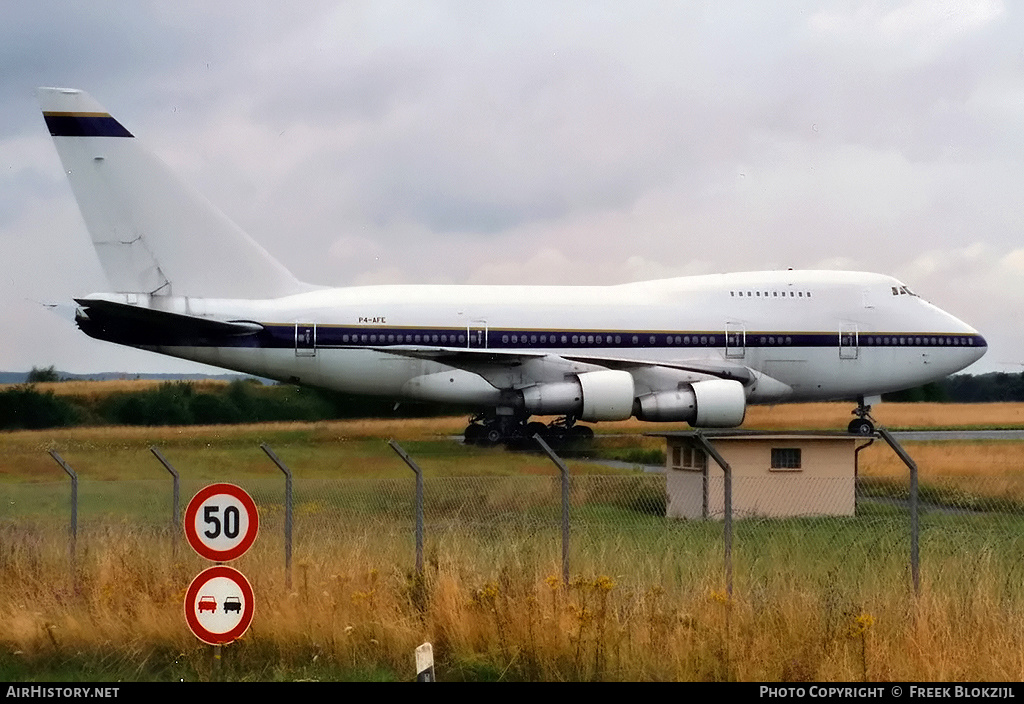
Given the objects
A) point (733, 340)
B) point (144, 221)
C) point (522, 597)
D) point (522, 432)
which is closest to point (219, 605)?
point (522, 597)

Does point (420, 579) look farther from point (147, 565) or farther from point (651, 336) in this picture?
point (651, 336)

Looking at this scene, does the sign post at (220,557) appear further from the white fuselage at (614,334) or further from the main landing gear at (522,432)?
the main landing gear at (522,432)

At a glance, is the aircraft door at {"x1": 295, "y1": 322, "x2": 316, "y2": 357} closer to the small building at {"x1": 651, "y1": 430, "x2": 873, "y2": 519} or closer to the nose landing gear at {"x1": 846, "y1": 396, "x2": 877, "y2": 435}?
the small building at {"x1": 651, "y1": 430, "x2": 873, "y2": 519}

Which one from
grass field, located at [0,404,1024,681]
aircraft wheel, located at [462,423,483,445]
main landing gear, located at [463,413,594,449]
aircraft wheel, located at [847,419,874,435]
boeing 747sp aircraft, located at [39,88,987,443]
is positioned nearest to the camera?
grass field, located at [0,404,1024,681]

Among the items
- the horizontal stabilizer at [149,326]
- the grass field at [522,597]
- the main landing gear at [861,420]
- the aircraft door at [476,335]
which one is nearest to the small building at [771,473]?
the grass field at [522,597]

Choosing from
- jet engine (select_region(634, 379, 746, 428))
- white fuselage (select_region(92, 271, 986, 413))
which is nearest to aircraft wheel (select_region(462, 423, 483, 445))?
white fuselage (select_region(92, 271, 986, 413))

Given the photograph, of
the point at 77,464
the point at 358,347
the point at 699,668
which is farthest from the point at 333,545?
the point at 358,347

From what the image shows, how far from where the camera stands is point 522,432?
2916cm

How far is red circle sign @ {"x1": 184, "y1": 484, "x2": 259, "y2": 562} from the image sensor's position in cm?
916

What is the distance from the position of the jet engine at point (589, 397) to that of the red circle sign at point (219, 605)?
18610mm

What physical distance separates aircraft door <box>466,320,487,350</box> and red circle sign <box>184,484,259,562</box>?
19.7m

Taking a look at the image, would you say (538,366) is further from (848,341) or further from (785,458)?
(785,458)

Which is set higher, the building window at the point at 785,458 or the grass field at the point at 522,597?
the building window at the point at 785,458

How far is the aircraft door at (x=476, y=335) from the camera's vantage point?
94.9 feet
